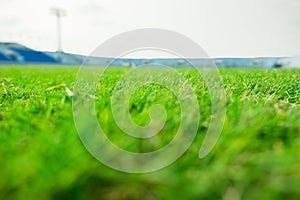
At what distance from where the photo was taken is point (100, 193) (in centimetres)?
93

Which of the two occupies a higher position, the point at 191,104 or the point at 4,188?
the point at 191,104

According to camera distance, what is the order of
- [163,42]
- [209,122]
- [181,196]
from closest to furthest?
[181,196], [209,122], [163,42]

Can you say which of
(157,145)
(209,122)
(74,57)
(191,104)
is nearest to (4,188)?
(157,145)

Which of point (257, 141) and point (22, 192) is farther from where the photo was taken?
point (257, 141)

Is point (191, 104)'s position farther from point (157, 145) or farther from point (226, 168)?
point (226, 168)

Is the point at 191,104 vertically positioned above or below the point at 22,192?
above

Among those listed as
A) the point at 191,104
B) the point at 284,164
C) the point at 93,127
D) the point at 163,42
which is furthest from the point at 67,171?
the point at 163,42

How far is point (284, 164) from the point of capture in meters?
0.96

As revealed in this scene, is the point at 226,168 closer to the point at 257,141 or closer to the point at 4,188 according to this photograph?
the point at 257,141

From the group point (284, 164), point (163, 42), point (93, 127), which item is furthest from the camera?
point (163, 42)

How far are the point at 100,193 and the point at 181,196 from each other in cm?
24

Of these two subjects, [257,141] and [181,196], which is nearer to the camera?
[181,196]

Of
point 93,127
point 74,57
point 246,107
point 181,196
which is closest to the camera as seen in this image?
point 181,196

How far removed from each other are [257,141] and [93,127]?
25.4 inches
